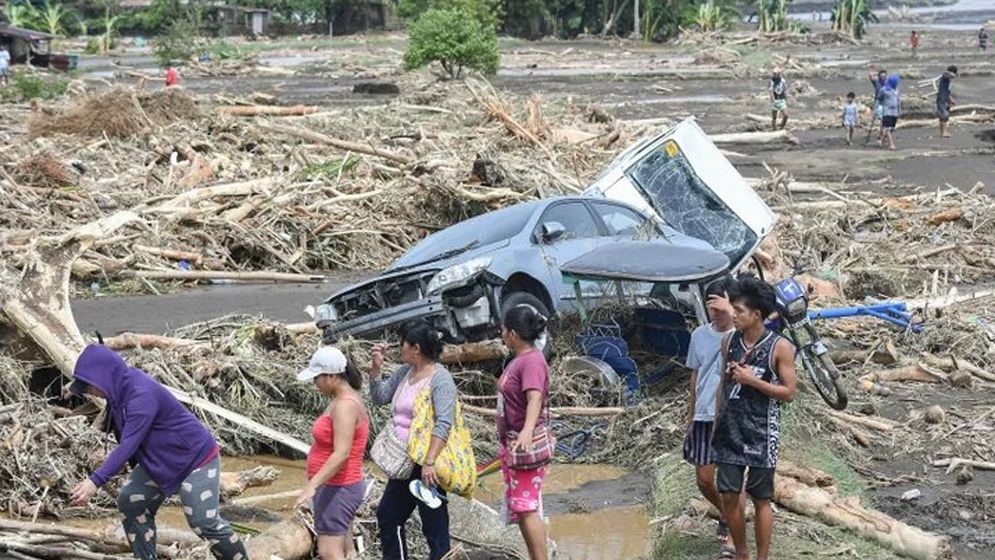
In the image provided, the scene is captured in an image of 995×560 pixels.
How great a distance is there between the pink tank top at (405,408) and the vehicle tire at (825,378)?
16.1 feet

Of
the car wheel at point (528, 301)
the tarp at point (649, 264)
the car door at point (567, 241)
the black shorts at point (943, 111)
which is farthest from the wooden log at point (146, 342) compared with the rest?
the black shorts at point (943, 111)

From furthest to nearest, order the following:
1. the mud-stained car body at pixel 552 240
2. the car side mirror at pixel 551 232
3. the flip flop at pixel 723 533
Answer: the car side mirror at pixel 551 232
the mud-stained car body at pixel 552 240
the flip flop at pixel 723 533

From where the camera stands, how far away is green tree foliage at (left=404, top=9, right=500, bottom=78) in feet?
151

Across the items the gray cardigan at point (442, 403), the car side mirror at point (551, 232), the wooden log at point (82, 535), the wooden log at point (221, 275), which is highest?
the gray cardigan at point (442, 403)

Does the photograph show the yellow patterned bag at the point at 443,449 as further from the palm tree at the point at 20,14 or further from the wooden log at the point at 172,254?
the palm tree at the point at 20,14

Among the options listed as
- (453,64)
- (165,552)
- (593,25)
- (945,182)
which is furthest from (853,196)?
(593,25)

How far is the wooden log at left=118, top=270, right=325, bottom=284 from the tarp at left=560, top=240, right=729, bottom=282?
7.58m

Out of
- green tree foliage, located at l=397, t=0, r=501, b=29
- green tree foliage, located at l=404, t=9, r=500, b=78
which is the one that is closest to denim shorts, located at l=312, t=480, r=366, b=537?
green tree foliage, located at l=404, t=9, r=500, b=78

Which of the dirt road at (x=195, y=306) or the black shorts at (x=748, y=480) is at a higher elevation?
the black shorts at (x=748, y=480)

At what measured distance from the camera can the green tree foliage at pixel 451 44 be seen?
46062 millimetres

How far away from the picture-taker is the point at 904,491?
10.5 m

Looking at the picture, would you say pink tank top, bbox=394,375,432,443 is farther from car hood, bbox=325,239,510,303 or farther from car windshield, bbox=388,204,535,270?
car windshield, bbox=388,204,535,270

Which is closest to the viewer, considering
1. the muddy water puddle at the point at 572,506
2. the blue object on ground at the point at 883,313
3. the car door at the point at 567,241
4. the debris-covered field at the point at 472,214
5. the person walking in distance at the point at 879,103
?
the muddy water puddle at the point at 572,506

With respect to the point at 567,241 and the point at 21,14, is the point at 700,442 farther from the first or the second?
the point at 21,14
